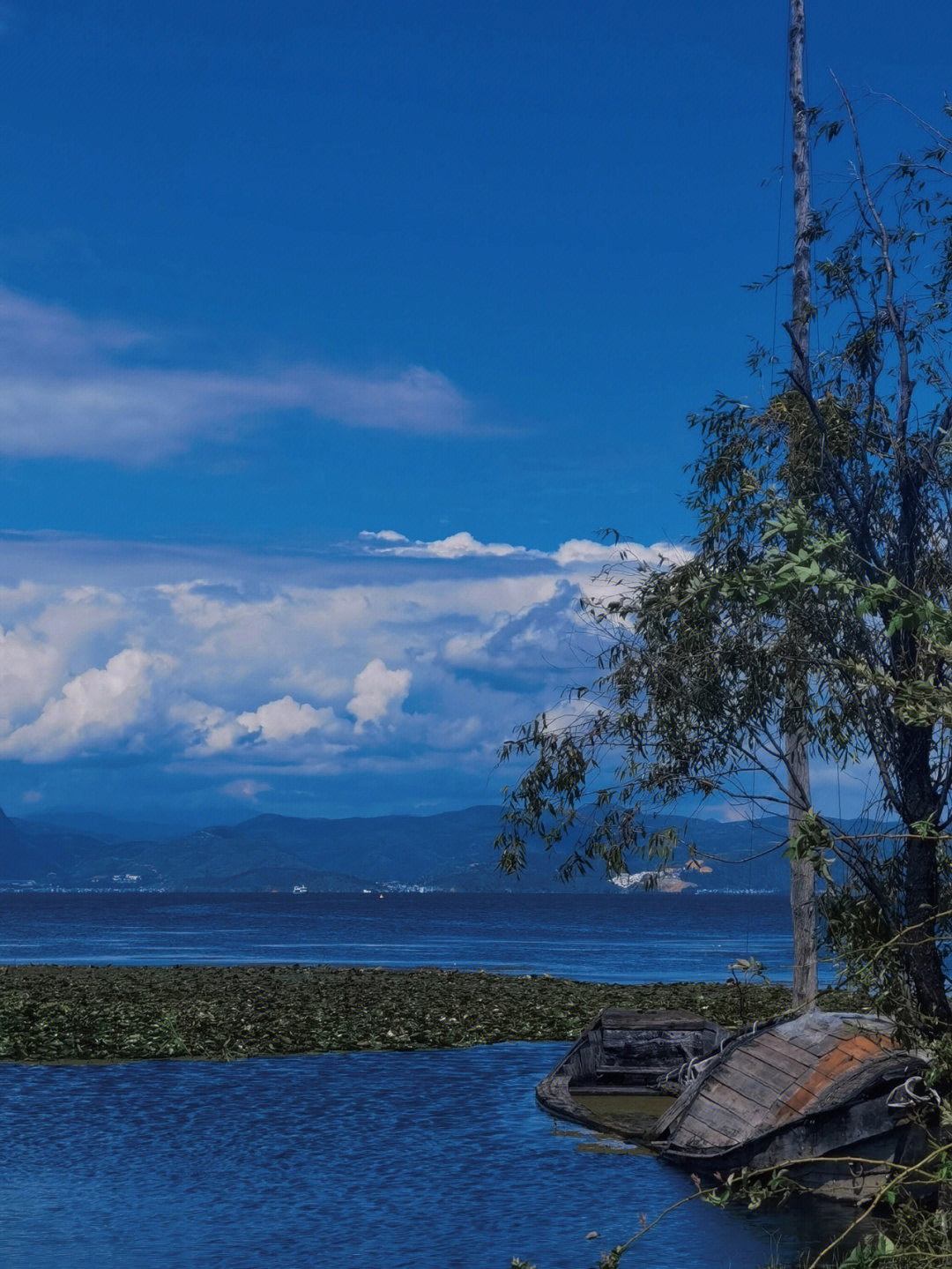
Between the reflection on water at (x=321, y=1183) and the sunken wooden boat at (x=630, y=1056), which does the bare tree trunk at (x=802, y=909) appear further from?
the reflection on water at (x=321, y=1183)

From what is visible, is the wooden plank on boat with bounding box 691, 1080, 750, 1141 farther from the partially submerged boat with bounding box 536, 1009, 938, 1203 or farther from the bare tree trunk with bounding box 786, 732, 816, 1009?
the bare tree trunk with bounding box 786, 732, 816, 1009

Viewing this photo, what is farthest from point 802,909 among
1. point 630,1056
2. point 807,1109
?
point 807,1109

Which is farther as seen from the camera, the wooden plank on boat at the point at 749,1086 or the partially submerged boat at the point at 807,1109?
the wooden plank on boat at the point at 749,1086

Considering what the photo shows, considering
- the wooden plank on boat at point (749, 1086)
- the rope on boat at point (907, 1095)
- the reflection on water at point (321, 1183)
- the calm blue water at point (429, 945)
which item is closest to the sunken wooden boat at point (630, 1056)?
the reflection on water at point (321, 1183)

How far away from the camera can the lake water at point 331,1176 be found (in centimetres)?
2102

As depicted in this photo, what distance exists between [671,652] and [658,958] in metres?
86.7

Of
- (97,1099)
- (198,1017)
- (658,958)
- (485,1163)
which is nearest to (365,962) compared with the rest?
(658,958)

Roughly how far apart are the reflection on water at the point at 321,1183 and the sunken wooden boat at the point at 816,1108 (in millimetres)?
1000

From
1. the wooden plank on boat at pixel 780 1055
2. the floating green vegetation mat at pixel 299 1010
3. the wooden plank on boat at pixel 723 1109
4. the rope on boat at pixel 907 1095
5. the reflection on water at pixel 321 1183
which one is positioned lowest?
the reflection on water at pixel 321 1183

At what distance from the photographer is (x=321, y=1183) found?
2536 centimetres

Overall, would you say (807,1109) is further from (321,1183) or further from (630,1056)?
(630,1056)

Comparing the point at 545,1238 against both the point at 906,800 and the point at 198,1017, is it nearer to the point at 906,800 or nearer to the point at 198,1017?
the point at 906,800

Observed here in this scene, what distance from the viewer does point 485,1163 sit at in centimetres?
2691

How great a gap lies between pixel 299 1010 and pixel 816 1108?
28.7 m
